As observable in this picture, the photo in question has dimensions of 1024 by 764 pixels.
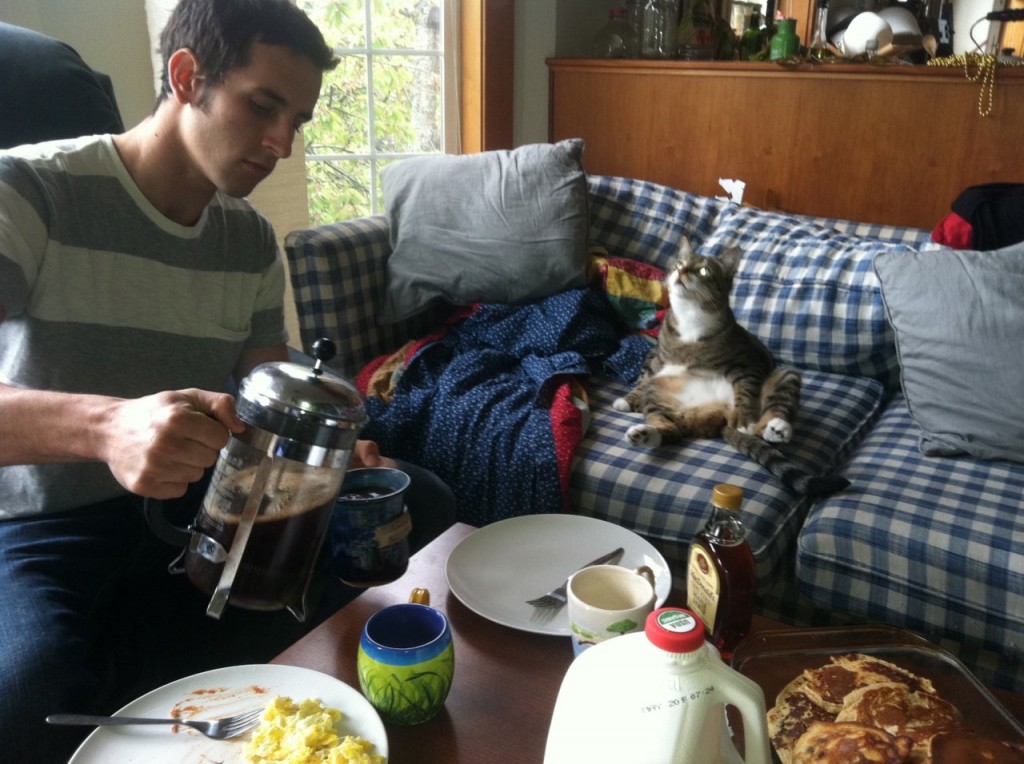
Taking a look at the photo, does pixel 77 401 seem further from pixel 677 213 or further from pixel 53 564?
pixel 677 213

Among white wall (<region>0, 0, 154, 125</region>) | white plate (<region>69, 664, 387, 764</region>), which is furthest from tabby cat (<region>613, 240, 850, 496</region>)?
white wall (<region>0, 0, 154, 125</region>)

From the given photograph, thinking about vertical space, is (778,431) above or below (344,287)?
below

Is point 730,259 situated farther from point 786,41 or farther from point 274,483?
point 274,483

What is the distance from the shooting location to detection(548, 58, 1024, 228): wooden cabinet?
2309 mm

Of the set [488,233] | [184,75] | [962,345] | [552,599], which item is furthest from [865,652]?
[488,233]

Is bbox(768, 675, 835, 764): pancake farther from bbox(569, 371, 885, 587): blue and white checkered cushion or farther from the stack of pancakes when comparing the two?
bbox(569, 371, 885, 587): blue and white checkered cushion

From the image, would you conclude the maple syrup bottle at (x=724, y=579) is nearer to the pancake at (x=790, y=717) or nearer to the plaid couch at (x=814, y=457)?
the pancake at (x=790, y=717)

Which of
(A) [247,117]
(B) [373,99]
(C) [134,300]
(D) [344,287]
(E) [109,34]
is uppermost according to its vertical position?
(E) [109,34]

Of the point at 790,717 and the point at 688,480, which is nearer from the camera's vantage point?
the point at 790,717

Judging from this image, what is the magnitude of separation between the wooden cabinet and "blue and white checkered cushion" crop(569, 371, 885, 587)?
1.00 m

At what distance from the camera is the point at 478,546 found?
113cm

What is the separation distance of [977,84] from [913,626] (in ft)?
5.47

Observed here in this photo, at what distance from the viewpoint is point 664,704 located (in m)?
0.57

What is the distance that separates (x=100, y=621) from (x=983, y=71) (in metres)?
2.50
